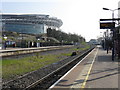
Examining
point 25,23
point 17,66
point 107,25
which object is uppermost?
point 25,23

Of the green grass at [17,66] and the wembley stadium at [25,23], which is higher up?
the wembley stadium at [25,23]

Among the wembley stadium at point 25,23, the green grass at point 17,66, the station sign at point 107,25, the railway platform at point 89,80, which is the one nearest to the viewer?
the railway platform at point 89,80

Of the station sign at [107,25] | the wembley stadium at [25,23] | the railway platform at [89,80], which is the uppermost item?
the wembley stadium at [25,23]

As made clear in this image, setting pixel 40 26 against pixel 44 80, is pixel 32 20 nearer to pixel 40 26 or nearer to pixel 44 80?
pixel 40 26

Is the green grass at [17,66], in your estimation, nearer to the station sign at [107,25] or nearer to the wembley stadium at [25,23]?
the station sign at [107,25]

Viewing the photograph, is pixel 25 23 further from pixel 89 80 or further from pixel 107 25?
pixel 89 80

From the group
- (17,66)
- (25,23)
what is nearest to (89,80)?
(17,66)

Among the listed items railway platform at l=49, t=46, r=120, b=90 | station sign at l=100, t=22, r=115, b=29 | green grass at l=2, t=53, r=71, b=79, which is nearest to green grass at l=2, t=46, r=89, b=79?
green grass at l=2, t=53, r=71, b=79

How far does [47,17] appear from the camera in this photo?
6737 inches

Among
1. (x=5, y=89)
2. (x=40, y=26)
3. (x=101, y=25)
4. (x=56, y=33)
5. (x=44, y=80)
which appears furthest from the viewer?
(x=40, y=26)

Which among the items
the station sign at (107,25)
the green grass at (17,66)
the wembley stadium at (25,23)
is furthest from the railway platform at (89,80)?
the wembley stadium at (25,23)

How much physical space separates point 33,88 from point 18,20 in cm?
14635

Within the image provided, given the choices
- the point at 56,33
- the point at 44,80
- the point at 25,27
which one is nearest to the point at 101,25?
the point at 44,80

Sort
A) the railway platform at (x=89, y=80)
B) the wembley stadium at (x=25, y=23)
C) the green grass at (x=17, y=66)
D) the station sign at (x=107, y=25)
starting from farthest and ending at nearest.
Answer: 1. the wembley stadium at (x=25, y=23)
2. the station sign at (x=107, y=25)
3. the green grass at (x=17, y=66)
4. the railway platform at (x=89, y=80)
